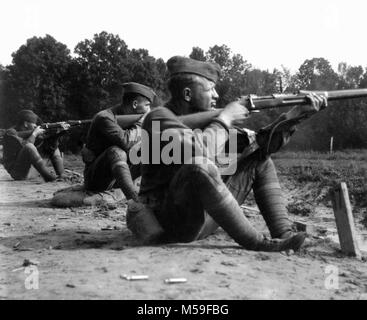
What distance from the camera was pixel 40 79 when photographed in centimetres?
5497

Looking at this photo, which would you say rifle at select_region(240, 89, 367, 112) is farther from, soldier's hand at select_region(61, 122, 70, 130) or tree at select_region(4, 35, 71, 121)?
tree at select_region(4, 35, 71, 121)

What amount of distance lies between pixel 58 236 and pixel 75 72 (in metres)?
51.7

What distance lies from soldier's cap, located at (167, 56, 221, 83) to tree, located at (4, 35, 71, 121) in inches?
1890

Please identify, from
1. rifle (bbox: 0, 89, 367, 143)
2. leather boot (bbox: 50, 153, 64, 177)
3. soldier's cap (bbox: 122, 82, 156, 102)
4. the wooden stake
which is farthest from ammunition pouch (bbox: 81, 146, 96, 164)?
leather boot (bbox: 50, 153, 64, 177)

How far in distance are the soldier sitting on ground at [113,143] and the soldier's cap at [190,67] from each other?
321cm

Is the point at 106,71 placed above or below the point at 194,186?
above

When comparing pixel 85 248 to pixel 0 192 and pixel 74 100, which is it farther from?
pixel 74 100

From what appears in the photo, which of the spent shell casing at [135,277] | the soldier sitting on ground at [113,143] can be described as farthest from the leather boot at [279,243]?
the soldier sitting on ground at [113,143]

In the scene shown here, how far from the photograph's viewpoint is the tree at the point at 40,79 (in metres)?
52.3

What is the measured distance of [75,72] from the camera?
55.9 metres

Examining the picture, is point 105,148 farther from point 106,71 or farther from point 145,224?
point 106,71

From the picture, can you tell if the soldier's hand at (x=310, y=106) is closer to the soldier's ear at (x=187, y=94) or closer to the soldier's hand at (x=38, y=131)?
the soldier's ear at (x=187, y=94)

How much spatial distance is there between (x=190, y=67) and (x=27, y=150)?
8636 millimetres

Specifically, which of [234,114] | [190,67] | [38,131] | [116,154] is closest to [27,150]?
[38,131]
